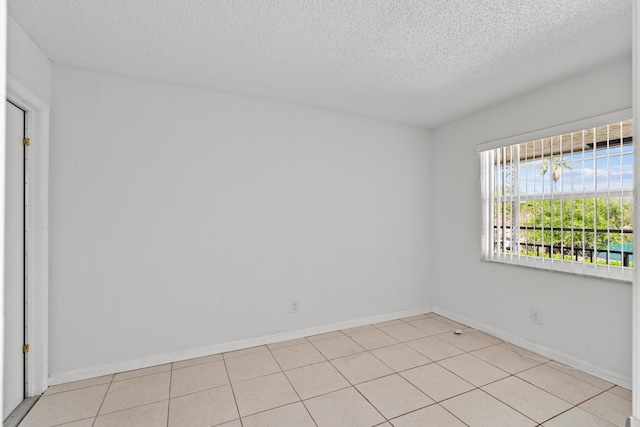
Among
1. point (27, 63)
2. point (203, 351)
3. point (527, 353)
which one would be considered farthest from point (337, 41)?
point (527, 353)

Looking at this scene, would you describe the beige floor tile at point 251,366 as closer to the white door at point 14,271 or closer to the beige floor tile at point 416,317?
the white door at point 14,271

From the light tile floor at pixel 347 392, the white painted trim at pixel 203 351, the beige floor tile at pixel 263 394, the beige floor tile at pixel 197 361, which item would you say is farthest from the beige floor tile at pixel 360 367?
the beige floor tile at pixel 197 361

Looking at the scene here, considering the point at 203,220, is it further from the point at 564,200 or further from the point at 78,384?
the point at 564,200

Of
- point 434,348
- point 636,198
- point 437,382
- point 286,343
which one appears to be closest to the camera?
point 636,198

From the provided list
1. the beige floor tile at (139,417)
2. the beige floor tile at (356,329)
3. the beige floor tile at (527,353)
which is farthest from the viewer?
the beige floor tile at (356,329)

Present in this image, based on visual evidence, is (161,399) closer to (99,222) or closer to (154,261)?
(154,261)

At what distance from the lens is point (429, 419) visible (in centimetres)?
213

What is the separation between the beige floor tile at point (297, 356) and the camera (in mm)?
2840

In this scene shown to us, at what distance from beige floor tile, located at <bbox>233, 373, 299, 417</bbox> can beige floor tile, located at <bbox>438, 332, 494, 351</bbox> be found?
171cm

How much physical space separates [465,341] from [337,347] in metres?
1.28

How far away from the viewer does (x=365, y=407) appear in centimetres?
225

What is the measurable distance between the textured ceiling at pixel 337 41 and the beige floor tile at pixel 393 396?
8.09ft

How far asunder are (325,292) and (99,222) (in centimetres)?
219

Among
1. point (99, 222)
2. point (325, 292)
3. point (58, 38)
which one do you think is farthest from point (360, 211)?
point (58, 38)
